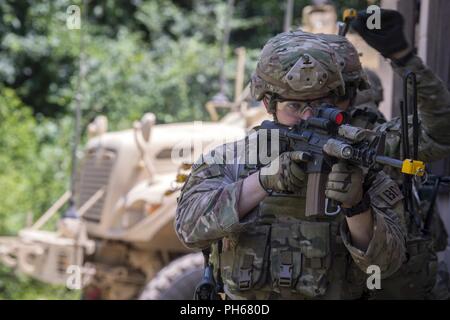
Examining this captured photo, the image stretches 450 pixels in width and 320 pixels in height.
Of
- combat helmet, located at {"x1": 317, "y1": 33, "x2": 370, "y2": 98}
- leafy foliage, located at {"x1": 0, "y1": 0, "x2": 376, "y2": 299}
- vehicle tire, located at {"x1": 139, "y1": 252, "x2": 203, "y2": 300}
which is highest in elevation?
combat helmet, located at {"x1": 317, "y1": 33, "x2": 370, "y2": 98}

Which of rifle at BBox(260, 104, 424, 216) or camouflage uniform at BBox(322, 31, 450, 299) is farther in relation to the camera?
camouflage uniform at BBox(322, 31, 450, 299)

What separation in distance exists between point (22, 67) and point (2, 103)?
6.27 feet

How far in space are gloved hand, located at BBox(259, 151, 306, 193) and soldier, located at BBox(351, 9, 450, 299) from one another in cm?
69

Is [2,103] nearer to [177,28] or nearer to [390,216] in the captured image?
[177,28]

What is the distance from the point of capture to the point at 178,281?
6.38 metres

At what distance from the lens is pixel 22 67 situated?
49.9ft

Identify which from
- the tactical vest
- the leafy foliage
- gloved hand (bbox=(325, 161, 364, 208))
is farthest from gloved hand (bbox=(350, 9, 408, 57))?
the leafy foliage

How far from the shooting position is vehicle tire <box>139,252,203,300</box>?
635 cm

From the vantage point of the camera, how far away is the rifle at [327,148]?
268cm

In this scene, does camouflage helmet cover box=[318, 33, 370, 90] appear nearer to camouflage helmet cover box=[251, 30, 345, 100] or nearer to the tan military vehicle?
camouflage helmet cover box=[251, 30, 345, 100]

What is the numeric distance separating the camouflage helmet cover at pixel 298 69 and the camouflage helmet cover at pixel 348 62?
0.24 metres

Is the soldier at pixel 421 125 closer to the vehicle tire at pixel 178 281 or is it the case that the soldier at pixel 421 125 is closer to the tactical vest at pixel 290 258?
the tactical vest at pixel 290 258

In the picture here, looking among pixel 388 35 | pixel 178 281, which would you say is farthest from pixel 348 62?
pixel 178 281
